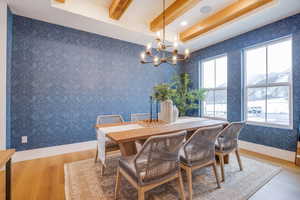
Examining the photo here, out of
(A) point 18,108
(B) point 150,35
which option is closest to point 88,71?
(A) point 18,108

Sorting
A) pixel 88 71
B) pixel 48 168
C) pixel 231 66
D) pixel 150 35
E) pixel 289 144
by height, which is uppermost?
pixel 150 35

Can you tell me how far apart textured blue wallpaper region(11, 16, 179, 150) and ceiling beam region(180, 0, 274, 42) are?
1.54m

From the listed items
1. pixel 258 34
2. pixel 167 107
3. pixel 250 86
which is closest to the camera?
pixel 167 107

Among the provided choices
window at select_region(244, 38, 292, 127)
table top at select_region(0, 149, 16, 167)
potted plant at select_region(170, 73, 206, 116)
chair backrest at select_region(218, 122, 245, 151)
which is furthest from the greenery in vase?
table top at select_region(0, 149, 16, 167)

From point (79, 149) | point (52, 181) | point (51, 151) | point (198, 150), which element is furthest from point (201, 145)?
point (51, 151)

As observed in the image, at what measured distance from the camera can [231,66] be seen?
3508 millimetres

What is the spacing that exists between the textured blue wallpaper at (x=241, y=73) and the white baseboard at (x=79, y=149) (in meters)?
0.10

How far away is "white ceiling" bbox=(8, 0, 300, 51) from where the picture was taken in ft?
7.59

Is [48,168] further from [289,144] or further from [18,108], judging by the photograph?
[289,144]

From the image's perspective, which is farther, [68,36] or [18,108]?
[68,36]

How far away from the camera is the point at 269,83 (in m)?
2.95

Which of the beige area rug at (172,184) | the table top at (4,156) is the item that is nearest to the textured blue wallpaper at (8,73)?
the beige area rug at (172,184)

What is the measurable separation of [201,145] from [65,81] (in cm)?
295

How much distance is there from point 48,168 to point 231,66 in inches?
180
